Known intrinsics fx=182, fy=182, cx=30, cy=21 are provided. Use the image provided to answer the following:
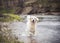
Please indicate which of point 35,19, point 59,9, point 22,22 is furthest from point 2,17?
point 59,9

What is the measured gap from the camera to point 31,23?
12.6ft

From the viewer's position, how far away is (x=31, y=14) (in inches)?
152

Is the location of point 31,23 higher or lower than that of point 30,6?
lower

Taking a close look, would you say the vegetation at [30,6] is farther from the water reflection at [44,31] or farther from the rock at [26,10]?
the water reflection at [44,31]

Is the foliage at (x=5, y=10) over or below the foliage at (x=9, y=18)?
over

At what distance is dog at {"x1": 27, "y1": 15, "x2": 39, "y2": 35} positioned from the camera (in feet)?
12.5

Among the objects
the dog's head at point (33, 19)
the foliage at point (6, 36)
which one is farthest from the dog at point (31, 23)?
the foliage at point (6, 36)

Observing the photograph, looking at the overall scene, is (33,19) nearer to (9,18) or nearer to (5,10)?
(9,18)

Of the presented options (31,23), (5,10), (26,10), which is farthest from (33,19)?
(5,10)

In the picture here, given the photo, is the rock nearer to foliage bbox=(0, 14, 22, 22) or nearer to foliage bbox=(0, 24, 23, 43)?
foliage bbox=(0, 14, 22, 22)

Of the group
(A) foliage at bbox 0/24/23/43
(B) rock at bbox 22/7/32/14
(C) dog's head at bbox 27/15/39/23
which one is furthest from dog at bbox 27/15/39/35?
(A) foliage at bbox 0/24/23/43

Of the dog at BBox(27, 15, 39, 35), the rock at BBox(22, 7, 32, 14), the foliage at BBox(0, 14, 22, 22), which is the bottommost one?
the dog at BBox(27, 15, 39, 35)

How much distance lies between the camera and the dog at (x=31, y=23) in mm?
3814

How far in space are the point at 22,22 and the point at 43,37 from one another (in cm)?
54
